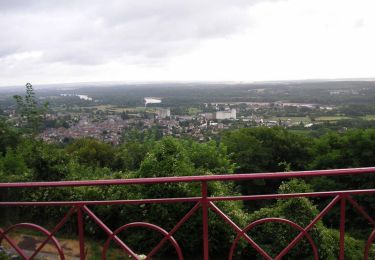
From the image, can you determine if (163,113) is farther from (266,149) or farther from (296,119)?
(266,149)

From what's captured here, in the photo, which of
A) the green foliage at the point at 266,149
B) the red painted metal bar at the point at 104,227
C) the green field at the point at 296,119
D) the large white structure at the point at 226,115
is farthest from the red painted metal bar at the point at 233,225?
the large white structure at the point at 226,115

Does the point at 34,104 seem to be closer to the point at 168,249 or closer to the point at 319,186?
the point at 168,249

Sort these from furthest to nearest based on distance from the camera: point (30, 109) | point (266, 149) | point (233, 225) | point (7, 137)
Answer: point (266, 149)
point (7, 137)
point (30, 109)
point (233, 225)

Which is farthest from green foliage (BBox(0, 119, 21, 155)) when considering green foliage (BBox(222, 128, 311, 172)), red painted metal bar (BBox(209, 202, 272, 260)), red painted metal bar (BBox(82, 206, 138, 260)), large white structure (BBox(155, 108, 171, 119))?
large white structure (BBox(155, 108, 171, 119))

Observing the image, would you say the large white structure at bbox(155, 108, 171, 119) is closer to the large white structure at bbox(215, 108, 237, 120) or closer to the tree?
the large white structure at bbox(215, 108, 237, 120)

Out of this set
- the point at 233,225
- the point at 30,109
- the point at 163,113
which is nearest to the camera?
the point at 233,225

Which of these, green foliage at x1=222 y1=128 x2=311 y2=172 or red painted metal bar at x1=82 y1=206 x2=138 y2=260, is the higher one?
red painted metal bar at x1=82 y1=206 x2=138 y2=260

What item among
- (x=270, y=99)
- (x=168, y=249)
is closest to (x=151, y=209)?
(x=168, y=249)

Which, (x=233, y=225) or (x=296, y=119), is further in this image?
(x=296, y=119)

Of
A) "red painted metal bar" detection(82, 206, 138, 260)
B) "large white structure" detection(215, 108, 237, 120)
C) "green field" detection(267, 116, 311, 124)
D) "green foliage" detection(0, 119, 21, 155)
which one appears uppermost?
"red painted metal bar" detection(82, 206, 138, 260)

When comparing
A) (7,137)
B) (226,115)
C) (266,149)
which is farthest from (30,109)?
(226,115)

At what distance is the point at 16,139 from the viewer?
2297cm

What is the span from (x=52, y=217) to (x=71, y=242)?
3.27 ft

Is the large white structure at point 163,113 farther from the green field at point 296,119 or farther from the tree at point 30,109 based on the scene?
the tree at point 30,109
